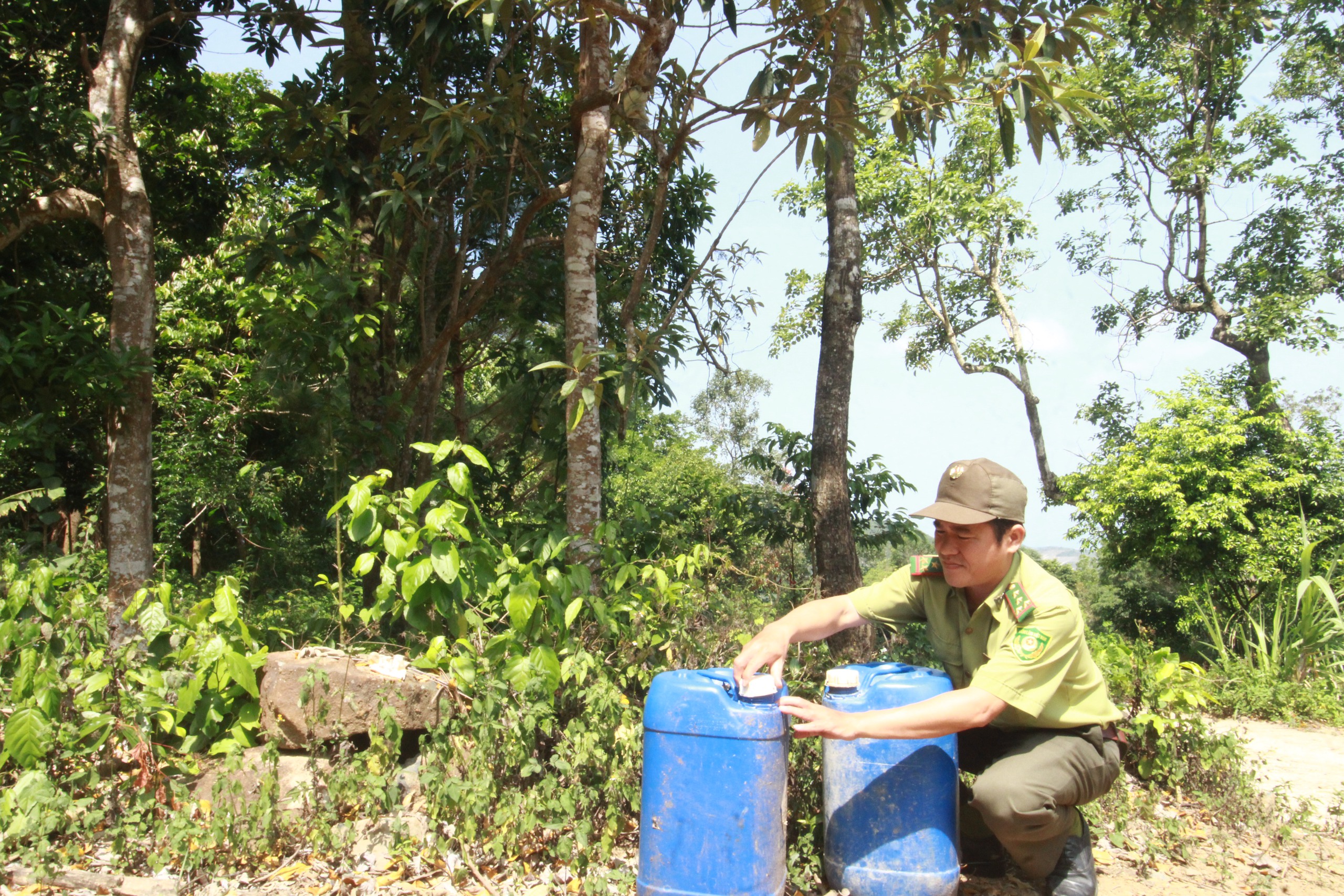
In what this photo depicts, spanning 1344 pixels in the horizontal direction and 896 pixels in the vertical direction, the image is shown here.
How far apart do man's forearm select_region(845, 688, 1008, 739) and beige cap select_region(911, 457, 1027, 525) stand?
0.46 metres

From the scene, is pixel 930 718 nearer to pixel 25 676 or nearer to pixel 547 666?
pixel 547 666

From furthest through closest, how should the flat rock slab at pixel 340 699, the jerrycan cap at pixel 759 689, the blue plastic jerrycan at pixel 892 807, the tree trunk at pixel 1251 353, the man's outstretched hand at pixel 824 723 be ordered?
the tree trunk at pixel 1251 353 < the flat rock slab at pixel 340 699 < the blue plastic jerrycan at pixel 892 807 < the jerrycan cap at pixel 759 689 < the man's outstretched hand at pixel 824 723

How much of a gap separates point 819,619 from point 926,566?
0.39m

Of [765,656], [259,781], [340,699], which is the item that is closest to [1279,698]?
[765,656]

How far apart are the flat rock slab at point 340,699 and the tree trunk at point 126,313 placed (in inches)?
69.2

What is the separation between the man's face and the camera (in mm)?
2395

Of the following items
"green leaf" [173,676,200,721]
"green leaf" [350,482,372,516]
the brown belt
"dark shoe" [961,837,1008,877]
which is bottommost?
"dark shoe" [961,837,1008,877]

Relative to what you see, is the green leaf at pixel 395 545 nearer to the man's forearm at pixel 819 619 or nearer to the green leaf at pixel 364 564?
the green leaf at pixel 364 564

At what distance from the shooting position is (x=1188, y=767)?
3406 mm

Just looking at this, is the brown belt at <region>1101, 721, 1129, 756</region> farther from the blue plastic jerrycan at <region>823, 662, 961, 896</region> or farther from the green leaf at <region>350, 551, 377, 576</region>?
the green leaf at <region>350, 551, 377, 576</region>

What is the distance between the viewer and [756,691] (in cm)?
223

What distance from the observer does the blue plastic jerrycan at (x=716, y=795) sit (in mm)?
2188

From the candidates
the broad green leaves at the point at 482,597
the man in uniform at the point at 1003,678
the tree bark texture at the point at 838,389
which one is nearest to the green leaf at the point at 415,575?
the broad green leaves at the point at 482,597

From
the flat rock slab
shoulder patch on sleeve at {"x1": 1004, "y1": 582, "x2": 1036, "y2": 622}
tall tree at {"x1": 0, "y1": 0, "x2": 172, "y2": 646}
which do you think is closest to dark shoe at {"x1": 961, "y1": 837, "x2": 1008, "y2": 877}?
shoulder patch on sleeve at {"x1": 1004, "y1": 582, "x2": 1036, "y2": 622}
